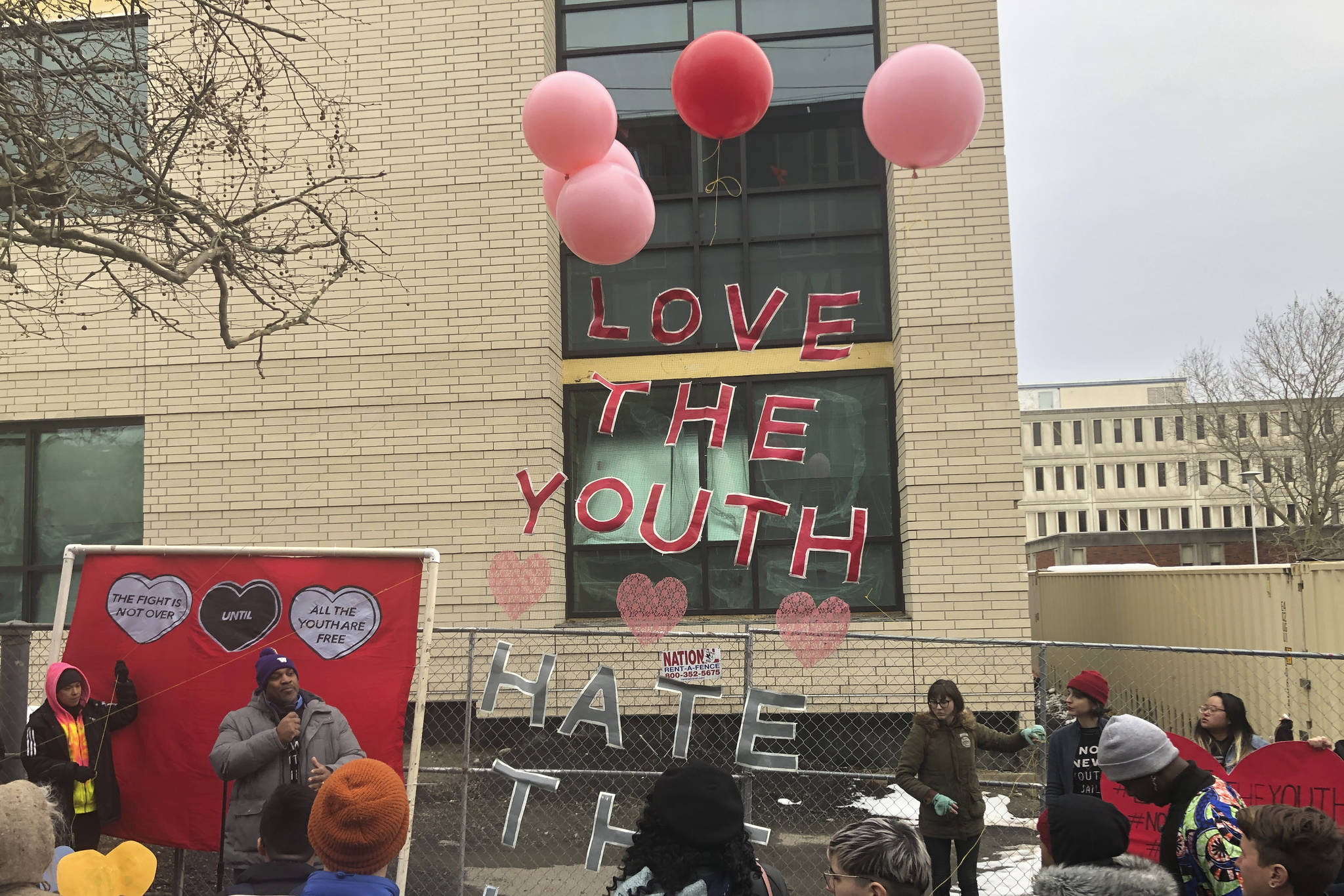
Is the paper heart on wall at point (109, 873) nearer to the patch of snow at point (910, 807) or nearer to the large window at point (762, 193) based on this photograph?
the patch of snow at point (910, 807)

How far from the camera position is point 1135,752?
349cm

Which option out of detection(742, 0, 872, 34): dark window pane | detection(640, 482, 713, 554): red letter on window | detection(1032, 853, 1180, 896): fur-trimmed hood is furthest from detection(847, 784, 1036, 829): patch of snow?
detection(742, 0, 872, 34): dark window pane

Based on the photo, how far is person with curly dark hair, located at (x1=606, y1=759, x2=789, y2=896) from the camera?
Result: 250cm

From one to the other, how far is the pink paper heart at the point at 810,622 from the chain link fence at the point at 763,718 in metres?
0.08

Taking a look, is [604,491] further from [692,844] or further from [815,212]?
[692,844]

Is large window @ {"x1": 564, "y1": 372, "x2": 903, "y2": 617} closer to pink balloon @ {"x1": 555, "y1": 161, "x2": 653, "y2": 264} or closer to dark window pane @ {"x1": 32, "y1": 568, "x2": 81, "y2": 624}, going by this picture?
pink balloon @ {"x1": 555, "y1": 161, "x2": 653, "y2": 264}

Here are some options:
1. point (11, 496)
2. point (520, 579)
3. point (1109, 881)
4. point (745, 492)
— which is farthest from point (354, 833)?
point (11, 496)

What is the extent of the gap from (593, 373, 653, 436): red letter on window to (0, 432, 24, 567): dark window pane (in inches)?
232

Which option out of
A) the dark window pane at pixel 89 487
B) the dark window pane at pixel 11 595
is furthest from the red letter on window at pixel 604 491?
the dark window pane at pixel 11 595

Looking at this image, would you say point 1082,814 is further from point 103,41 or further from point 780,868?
point 103,41

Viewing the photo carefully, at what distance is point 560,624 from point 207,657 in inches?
161

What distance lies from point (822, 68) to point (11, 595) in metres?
9.52

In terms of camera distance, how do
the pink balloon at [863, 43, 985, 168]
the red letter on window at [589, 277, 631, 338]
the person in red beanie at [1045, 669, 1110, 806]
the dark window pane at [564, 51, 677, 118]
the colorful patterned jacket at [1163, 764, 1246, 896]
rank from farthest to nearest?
1. the dark window pane at [564, 51, 677, 118]
2. the red letter on window at [589, 277, 631, 338]
3. the pink balloon at [863, 43, 985, 168]
4. the person in red beanie at [1045, 669, 1110, 806]
5. the colorful patterned jacket at [1163, 764, 1246, 896]

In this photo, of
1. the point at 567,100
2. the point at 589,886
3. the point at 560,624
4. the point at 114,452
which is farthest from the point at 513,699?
the point at 567,100
